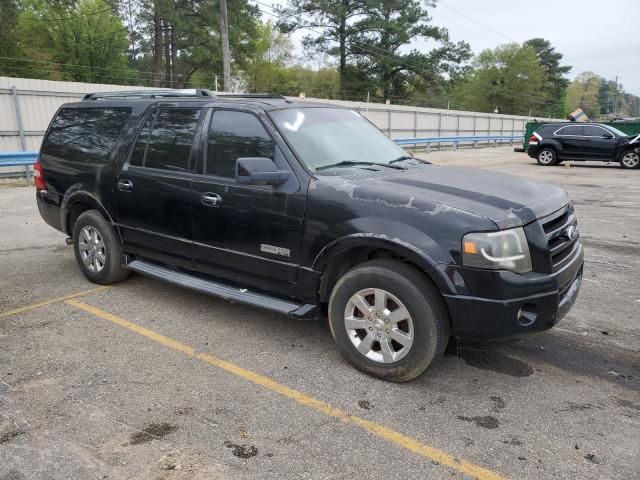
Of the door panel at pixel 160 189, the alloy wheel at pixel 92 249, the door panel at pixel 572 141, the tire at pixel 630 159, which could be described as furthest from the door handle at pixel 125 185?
the tire at pixel 630 159

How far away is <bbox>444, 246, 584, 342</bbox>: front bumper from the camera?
3074 millimetres

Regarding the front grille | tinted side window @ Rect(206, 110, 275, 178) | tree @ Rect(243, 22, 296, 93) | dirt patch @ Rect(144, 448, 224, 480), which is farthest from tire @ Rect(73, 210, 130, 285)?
tree @ Rect(243, 22, 296, 93)

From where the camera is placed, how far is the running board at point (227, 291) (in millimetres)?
3775

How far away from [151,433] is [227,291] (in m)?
1.43

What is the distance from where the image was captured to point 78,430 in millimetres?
2949

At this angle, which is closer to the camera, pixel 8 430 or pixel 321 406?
pixel 8 430

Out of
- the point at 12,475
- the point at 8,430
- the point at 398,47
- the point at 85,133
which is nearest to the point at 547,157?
the point at 85,133

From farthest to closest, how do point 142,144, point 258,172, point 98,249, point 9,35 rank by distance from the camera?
point 9,35 < point 98,249 < point 142,144 < point 258,172

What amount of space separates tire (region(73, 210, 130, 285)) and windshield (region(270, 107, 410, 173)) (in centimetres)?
222

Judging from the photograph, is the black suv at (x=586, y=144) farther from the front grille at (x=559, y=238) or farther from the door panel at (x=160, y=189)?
the door panel at (x=160, y=189)

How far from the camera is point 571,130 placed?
19.8m

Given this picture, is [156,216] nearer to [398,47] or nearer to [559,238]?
[559,238]

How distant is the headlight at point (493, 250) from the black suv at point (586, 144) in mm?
18838

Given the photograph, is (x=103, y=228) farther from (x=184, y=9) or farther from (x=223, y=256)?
(x=184, y=9)
